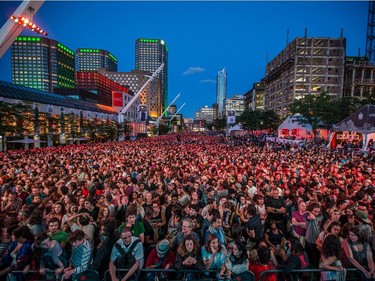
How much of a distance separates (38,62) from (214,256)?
196 meters

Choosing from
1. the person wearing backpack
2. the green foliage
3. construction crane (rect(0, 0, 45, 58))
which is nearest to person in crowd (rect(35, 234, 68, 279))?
A: the person wearing backpack

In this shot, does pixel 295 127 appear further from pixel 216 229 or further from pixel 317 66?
pixel 317 66

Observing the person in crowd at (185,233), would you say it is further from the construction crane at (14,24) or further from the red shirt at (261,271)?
the construction crane at (14,24)

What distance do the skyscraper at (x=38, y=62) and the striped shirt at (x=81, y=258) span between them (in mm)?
187888

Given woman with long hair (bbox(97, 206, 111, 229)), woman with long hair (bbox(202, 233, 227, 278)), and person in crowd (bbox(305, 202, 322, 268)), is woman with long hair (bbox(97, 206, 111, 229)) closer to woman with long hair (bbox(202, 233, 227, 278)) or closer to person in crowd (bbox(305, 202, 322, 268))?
woman with long hair (bbox(202, 233, 227, 278))

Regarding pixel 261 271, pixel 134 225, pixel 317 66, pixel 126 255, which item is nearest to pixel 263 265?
pixel 261 271

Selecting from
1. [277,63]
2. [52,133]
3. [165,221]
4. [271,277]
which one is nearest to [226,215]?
[165,221]

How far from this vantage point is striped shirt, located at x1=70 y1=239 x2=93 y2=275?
145 inches

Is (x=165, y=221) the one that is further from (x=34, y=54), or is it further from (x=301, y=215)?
(x=34, y=54)

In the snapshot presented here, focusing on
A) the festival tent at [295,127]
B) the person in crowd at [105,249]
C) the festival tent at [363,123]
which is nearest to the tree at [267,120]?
the festival tent at [295,127]

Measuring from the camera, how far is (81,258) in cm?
372

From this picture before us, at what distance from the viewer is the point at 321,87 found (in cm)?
6725

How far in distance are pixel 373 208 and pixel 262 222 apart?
3.23 meters

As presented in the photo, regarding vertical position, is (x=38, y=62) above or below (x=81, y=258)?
above
